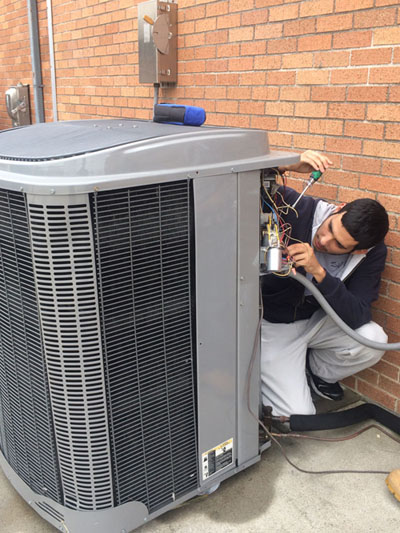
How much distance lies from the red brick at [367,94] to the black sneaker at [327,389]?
1466mm

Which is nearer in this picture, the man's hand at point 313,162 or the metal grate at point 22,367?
the metal grate at point 22,367

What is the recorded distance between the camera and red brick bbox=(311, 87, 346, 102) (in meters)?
2.58

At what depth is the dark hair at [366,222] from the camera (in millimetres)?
2238

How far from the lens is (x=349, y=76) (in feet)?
8.28

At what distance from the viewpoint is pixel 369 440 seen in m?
2.46

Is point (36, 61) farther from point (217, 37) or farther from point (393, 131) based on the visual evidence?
point (393, 131)

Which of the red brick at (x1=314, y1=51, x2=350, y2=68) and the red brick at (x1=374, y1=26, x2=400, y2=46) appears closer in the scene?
the red brick at (x1=374, y1=26, x2=400, y2=46)

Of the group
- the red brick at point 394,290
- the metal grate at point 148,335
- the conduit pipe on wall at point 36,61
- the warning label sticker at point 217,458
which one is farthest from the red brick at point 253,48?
the conduit pipe on wall at point 36,61

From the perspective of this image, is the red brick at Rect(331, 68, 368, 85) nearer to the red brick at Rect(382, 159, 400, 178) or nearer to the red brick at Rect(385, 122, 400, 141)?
the red brick at Rect(385, 122, 400, 141)

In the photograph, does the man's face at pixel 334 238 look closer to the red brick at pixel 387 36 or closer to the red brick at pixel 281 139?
the red brick at pixel 281 139

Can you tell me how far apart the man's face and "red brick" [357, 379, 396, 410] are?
804mm

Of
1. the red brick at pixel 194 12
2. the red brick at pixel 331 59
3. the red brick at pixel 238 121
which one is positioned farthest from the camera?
the red brick at pixel 194 12

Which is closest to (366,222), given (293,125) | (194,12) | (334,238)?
(334,238)

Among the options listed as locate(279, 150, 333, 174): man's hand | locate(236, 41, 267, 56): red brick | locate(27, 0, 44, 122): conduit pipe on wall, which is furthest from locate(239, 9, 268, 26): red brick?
locate(27, 0, 44, 122): conduit pipe on wall
